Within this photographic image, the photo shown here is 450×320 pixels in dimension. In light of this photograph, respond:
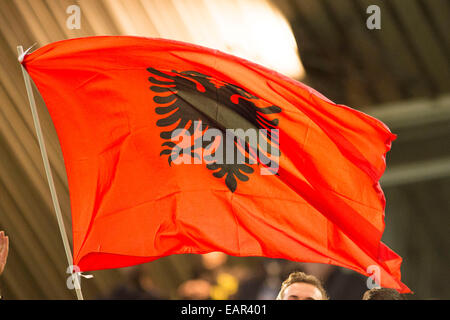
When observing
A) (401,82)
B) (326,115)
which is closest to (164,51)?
(326,115)

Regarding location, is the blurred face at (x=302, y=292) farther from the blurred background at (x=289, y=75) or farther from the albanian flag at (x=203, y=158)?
the blurred background at (x=289, y=75)

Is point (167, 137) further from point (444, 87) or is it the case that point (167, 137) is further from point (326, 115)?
point (444, 87)

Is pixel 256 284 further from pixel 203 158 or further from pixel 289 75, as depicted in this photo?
pixel 289 75

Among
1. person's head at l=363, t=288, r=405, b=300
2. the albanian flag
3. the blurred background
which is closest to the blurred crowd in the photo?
the blurred background

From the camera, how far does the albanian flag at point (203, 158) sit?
4.48m

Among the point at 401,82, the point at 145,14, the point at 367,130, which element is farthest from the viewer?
the point at 401,82

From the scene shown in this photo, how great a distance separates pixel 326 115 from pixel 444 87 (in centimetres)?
599

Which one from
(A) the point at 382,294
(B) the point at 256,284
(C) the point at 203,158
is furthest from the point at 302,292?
(B) the point at 256,284

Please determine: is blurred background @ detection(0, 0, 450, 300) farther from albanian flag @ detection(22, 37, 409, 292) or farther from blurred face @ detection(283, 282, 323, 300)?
albanian flag @ detection(22, 37, 409, 292)

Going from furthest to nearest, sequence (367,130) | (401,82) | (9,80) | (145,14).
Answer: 1. (401,82)
2. (9,80)
3. (145,14)
4. (367,130)

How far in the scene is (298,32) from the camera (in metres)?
9.28

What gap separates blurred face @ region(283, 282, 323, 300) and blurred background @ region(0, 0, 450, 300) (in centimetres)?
93

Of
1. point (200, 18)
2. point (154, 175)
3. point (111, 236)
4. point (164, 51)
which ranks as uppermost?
point (200, 18)

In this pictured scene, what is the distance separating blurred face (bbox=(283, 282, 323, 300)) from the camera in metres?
4.88
